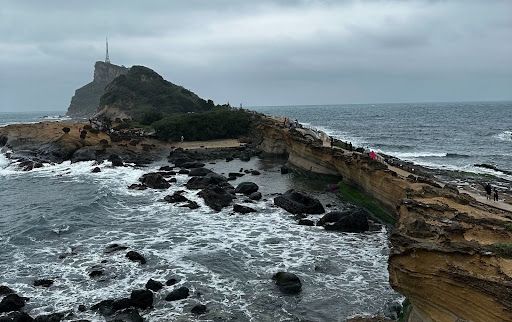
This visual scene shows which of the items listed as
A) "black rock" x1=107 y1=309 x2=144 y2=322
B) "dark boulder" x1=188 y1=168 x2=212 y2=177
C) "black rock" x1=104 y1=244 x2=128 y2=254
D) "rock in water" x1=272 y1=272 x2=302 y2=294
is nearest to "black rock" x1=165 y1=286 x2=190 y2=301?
"black rock" x1=107 y1=309 x2=144 y2=322

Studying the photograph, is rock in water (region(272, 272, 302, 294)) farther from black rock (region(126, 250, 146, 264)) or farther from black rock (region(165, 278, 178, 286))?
black rock (region(126, 250, 146, 264))

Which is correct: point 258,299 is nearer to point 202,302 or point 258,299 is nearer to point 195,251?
point 202,302

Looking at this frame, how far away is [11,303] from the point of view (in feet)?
64.1

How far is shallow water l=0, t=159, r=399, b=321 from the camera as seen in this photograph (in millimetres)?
19969

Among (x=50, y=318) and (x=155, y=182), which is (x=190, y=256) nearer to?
(x=50, y=318)

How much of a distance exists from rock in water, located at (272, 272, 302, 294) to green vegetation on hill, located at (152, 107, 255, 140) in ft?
187

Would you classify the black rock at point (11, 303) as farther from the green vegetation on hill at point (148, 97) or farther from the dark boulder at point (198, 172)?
the green vegetation on hill at point (148, 97)

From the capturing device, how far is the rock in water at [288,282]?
21.0 m

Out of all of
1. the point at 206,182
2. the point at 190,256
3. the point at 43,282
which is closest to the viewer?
the point at 43,282

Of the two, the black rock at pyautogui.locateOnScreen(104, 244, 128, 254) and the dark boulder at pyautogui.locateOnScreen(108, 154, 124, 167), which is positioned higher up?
the dark boulder at pyautogui.locateOnScreen(108, 154, 124, 167)

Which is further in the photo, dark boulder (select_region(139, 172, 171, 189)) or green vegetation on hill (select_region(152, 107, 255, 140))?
green vegetation on hill (select_region(152, 107, 255, 140))

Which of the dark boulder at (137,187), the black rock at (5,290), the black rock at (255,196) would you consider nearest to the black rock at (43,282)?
the black rock at (5,290)

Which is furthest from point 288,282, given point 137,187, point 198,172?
point 198,172

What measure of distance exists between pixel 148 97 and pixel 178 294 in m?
112
